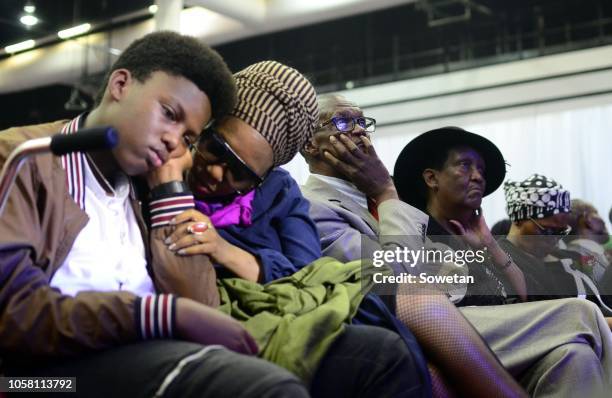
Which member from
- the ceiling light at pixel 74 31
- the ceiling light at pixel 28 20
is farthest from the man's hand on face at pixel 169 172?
the ceiling light at pixel 74 31

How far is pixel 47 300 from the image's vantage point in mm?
1156

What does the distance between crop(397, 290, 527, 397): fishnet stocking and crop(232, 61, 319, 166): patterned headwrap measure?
41 centimetres

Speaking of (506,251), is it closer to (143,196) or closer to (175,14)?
(143,196)

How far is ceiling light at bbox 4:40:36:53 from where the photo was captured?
871 centimetres

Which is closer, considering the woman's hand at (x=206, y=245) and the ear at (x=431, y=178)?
the woman's hand at (x=206, y=245)

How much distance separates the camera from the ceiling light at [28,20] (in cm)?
808

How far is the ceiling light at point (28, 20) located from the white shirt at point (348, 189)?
6595 mm

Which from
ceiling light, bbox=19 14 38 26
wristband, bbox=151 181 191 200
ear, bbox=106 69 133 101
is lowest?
wristband, bbox=151 181 191 200

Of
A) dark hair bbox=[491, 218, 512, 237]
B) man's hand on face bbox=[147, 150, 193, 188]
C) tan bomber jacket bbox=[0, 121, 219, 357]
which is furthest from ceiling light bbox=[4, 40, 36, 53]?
tan bomber jacket bbox=[0, 121, 219, 357]

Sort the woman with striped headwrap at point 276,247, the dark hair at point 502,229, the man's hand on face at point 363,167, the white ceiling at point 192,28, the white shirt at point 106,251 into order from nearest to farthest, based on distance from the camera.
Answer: the white shirt at point 106,251 < the woman with striped headwrap at point 276,247 < the man's hand on face at point 363,167 < the dark hair at point 502,229 < the white ceiling at point 192,28

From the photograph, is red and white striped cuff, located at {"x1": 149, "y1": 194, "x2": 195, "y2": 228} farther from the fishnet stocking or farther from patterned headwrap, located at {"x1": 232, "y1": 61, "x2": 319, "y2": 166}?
the fishnet stocking

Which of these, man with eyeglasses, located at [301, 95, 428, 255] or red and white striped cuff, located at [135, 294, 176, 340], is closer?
red and white striped cuff, located at [135, 294, 176, 340]

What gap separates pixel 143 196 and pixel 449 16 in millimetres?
6331

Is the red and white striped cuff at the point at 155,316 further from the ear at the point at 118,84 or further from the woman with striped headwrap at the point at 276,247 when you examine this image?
the ear at the point at 118,84
